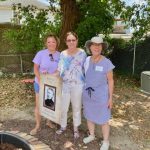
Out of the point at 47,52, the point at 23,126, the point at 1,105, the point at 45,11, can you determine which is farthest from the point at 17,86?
the point at 47,52

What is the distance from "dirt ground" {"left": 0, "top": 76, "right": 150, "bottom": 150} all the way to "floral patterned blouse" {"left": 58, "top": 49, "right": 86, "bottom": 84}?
1.00 meters

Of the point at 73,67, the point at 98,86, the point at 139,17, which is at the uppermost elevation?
the point at 139,17

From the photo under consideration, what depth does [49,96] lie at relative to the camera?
5508 millimetres

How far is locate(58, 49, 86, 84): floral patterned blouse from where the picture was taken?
5383 millimetres

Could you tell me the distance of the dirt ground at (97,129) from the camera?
5.72m

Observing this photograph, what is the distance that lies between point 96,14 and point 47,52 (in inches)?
212

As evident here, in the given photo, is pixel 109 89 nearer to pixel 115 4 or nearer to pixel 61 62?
pixel 61 62

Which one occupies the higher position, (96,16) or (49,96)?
(96,16)

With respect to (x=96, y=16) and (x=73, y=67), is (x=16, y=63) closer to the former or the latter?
(x=96, y=16)

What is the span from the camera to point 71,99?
18.3ft

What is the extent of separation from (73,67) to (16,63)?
23.0ft

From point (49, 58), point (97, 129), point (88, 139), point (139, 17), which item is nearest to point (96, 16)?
point (139, 17)

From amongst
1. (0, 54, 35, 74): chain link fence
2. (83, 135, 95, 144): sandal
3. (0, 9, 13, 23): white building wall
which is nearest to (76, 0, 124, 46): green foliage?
(0, 54, 35, 74): chain link fence

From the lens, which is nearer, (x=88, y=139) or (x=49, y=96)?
(x=49, y=96)
